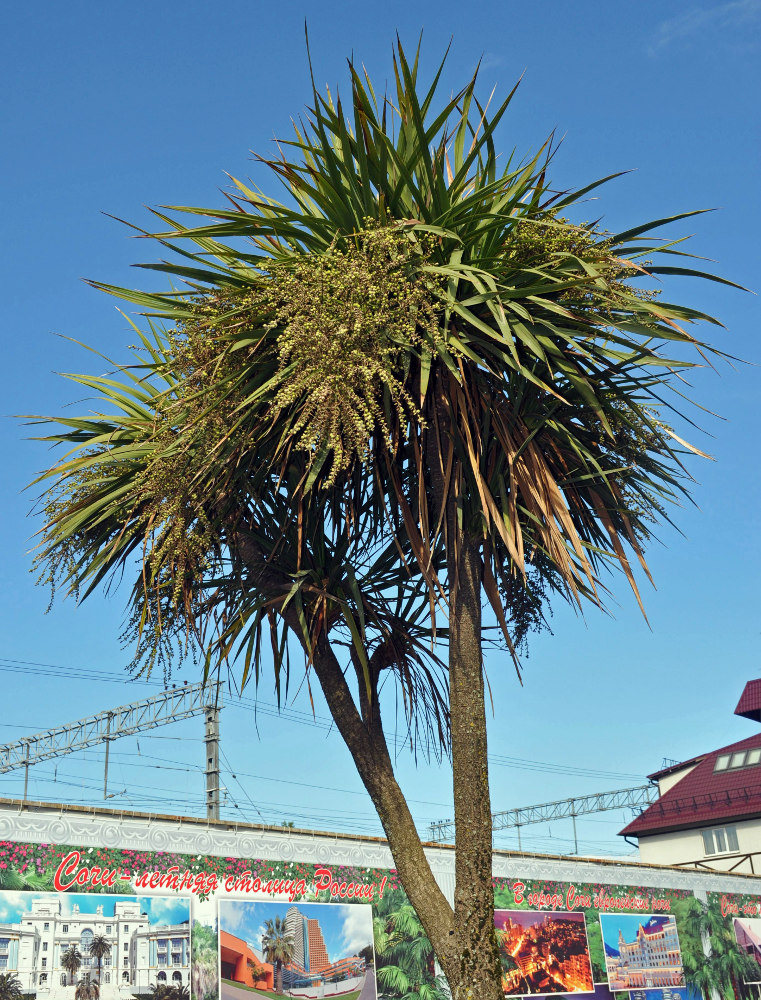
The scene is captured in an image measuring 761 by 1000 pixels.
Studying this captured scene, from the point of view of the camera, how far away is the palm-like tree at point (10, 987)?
8789 millimetres

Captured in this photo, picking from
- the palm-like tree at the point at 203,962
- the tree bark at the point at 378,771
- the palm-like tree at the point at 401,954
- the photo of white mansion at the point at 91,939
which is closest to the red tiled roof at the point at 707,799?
the palm-like tree at the point at 401,954

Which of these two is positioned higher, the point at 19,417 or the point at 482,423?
the point at 19,417

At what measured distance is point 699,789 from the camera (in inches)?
1127

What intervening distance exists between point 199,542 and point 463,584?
171 centimetres

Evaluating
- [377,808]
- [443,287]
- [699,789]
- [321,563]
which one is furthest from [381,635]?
[699,789]

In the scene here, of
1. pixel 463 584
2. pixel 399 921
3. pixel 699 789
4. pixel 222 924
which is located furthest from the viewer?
pixel 699 789

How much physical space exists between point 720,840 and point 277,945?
18.9 m

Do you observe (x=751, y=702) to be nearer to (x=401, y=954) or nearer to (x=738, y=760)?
(x=738, y=760)

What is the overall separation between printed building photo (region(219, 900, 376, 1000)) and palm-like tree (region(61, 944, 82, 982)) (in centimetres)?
165

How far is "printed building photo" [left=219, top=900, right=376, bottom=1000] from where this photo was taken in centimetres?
1062

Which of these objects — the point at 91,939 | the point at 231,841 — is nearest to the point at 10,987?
the point at 91,939

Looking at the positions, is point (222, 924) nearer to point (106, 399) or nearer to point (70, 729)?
point (106, 399)

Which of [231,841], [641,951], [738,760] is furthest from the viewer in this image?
[738,760]

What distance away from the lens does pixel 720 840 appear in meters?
26.5
